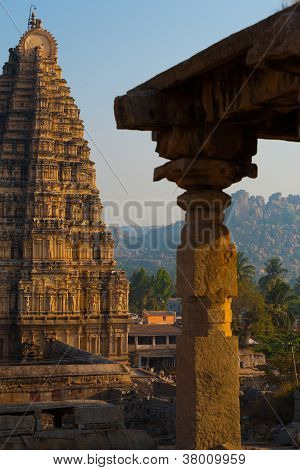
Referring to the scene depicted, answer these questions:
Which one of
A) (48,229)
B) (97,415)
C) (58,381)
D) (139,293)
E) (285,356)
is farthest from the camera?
(139,293)

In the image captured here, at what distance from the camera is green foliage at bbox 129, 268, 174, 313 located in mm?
77562

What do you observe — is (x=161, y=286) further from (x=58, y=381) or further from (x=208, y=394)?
(x=208, y=394)

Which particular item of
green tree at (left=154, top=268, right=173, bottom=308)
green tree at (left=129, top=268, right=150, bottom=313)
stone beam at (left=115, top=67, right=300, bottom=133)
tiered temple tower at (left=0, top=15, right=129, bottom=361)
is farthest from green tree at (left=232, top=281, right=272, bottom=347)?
stone beam at (left=115, top=67, right=300, bottom=133)

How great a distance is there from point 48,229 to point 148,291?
43066 millimetres

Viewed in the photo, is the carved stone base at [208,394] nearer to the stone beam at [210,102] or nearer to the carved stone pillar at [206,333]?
the carved stone pillar at [206,333]

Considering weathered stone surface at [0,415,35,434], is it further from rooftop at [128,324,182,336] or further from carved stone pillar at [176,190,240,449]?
rooftop at [128,324,182,336]

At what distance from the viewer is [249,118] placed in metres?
6.93

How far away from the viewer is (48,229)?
3581cm

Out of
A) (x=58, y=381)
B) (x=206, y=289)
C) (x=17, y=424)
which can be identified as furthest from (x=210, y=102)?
(x=58, y=381)

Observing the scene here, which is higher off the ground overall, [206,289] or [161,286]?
[206,289]

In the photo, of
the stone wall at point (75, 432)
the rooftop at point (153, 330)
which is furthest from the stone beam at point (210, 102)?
the rooftop at point (153, 330)

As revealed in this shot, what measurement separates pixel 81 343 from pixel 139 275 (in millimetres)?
42600

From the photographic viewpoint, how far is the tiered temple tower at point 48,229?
35406 millimetres
